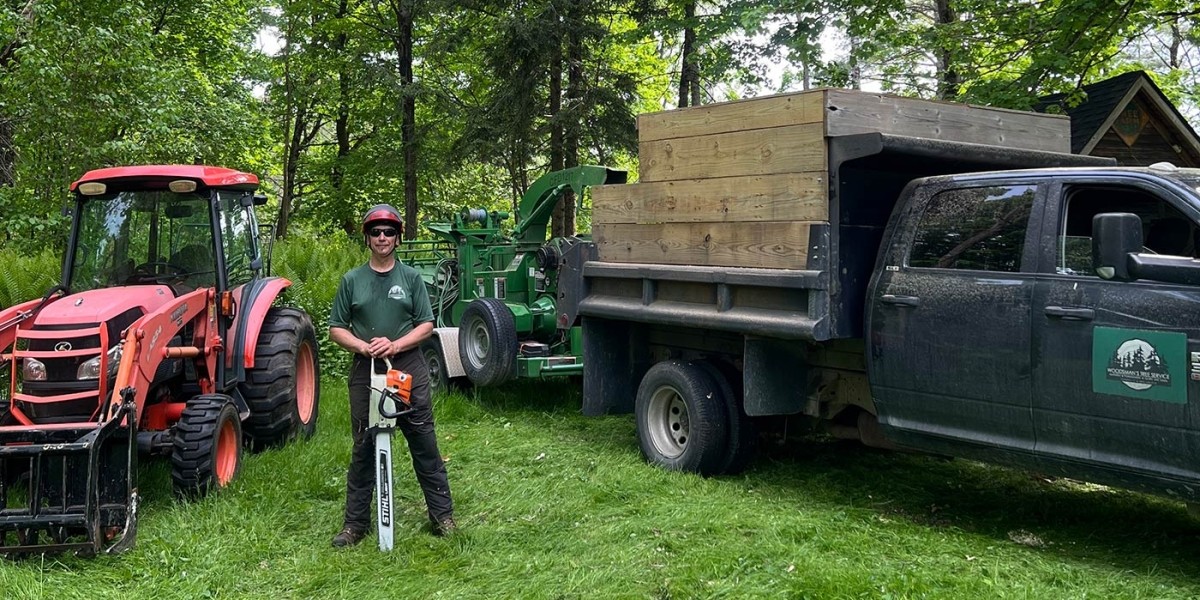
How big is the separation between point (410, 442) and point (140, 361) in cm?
168

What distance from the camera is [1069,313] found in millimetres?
4734

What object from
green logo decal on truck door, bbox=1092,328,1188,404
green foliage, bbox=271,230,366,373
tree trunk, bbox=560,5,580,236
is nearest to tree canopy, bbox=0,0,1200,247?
tree trunk, bbox=560,5,580,236

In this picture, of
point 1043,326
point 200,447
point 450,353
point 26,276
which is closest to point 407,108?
point 26,276

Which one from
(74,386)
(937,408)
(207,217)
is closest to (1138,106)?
(937,408)

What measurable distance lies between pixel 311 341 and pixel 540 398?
2508mm

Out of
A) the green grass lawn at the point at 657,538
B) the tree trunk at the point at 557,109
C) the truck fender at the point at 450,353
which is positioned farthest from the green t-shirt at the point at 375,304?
the tree trunk at the point at 557,109

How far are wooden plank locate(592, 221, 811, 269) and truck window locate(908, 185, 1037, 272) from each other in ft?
2.21

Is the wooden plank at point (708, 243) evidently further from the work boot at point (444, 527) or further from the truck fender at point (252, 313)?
the truck fender at point (252, 313)

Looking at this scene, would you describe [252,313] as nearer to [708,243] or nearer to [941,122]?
[708,243]

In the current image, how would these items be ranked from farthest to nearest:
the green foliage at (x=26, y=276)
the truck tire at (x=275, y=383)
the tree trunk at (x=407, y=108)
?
1. the tree trunk at (x=407, y=108)
2. the green foliage at (x=26, y=276)
3. the truck tire at (x=275, y=383)

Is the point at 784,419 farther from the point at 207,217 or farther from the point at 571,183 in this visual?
the point at 207,217

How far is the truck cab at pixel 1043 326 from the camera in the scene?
176 inches

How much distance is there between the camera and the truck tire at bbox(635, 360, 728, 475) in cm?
662

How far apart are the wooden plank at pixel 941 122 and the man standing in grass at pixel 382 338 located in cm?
255
